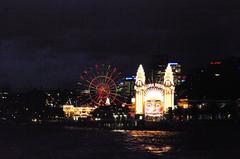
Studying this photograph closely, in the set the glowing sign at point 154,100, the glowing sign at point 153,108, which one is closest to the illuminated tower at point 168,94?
the glowing sign at point 154,100

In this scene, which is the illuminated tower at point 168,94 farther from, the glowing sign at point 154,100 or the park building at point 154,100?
the glowing sign at point 154,100

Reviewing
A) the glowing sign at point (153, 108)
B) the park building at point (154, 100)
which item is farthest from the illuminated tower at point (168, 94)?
the glowing sign at point (153, 108)

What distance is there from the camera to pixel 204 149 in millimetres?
71250

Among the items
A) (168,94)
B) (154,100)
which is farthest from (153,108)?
(168,94)

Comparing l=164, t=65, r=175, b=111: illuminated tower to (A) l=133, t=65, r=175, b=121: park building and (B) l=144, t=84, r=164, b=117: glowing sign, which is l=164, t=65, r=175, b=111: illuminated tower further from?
(B) l=144, t=84, r=164, b=117: glowing sign

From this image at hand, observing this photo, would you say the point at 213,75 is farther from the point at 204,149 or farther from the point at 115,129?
the point at 204,149

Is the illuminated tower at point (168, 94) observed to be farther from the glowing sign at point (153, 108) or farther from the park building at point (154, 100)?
the glowing sign at point (153, 108)

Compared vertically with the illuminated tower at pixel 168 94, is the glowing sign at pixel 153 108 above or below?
below

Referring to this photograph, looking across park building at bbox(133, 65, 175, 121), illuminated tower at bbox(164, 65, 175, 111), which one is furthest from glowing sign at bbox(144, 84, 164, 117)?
illuminated tower at bbox(164, 65, 175, 111)

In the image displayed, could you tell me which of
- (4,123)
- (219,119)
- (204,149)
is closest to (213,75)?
(219,119)

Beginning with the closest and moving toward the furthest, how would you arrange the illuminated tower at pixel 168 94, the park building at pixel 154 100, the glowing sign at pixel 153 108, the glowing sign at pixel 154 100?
the park building at pixel 154 100, the glowing sign at pixel 153 108, the glowing sign at pixel 154 100, the illuminated tower at pixel 168 94

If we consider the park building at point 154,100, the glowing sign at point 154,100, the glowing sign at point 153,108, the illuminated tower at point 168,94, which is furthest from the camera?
the illuminated tower at point 168,94

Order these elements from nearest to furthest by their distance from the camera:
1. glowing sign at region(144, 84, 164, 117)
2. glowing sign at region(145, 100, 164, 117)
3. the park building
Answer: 1. the park building
2. glowing sign at region(145, 100, 164, 117)
3. glowing sign at region(144, 84, 164, 117)

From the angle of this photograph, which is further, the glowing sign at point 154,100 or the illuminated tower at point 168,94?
the illuminated tower at point 168,94
